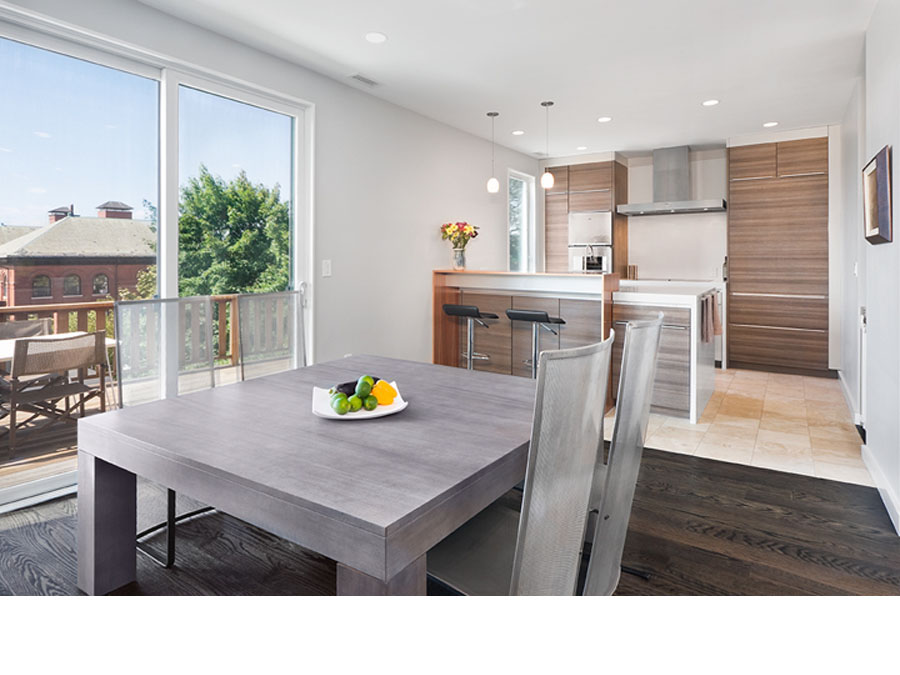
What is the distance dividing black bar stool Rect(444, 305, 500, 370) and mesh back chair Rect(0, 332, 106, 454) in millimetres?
2663

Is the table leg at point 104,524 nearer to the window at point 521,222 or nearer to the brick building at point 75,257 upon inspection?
the brick building at point 75,257

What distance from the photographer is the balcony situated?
8.64 feet

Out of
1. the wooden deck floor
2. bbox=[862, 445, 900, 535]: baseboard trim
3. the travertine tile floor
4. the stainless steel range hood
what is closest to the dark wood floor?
bbox=[862, 445, 900, 535]: baseboard trim

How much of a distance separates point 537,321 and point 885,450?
7.44 feet

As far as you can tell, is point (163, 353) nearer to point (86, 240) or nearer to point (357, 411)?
point (357, 411)

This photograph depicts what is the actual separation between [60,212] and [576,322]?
11.3 ft

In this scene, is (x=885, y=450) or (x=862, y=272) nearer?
(x=885, y=450)

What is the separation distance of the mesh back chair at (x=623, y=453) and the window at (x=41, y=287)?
9.18 ft

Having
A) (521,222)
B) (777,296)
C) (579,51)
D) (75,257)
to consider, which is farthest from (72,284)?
(777,296)

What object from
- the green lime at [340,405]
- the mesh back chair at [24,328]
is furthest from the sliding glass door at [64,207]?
the green lime at [340,405]

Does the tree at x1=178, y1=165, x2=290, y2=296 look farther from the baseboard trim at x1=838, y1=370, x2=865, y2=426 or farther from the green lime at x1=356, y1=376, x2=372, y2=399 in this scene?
the baseboard trim at x1=838, y1=370, x2=865, y2=426
